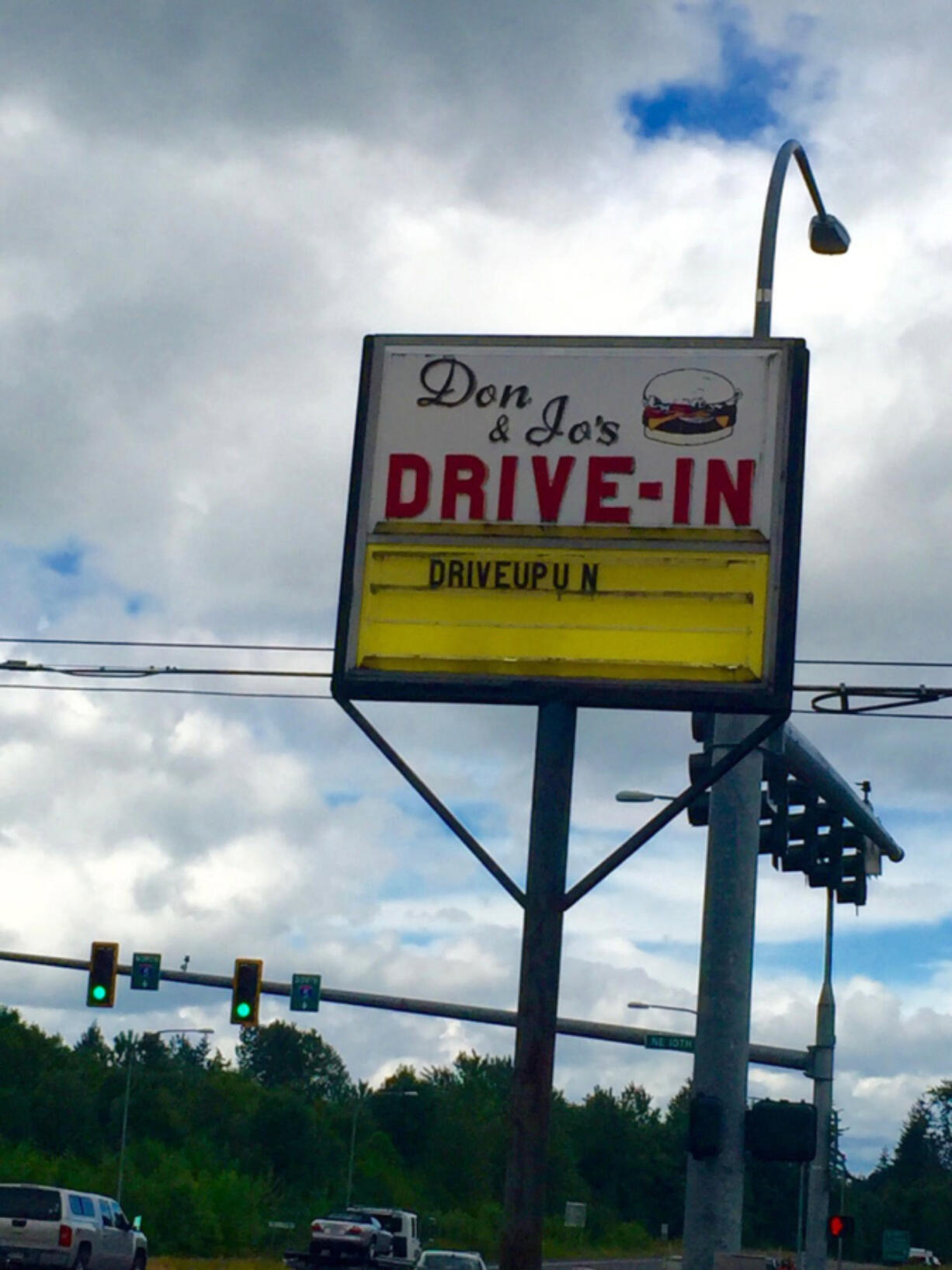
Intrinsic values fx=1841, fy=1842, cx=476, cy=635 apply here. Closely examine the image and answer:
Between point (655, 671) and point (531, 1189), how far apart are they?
388cm

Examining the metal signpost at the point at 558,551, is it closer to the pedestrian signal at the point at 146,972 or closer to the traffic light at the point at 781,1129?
the traffic light at the point at 781,1129

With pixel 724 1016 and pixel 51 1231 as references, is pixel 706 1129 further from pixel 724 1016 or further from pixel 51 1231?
pixel 51 1231

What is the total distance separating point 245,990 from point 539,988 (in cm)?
2694

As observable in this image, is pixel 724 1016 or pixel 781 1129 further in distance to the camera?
pixel 724 1016

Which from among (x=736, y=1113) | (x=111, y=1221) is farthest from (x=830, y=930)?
(x=736, y=1113)

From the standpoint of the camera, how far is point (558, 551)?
14234 mm

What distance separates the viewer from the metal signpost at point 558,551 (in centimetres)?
1377

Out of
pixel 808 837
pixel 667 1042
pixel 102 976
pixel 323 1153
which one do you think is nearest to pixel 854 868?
pixel 808 837

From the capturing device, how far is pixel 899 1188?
183 metres

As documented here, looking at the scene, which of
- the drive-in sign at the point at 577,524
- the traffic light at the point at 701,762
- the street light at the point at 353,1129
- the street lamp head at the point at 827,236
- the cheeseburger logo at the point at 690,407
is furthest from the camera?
the street light at the point at 353,1129

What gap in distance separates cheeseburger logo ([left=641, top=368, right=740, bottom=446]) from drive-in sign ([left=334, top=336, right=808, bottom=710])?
0.01 metres

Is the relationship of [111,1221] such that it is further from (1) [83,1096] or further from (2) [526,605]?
(1) [83,1096]

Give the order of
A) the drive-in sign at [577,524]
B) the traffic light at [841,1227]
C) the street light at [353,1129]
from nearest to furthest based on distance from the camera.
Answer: the drive-in sign at [577,524] < the traffic light at [841,1227] < the street light at [353,1129]

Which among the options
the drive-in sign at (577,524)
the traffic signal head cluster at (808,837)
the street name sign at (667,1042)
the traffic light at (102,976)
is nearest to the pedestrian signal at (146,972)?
the traffic light at (102,976)
